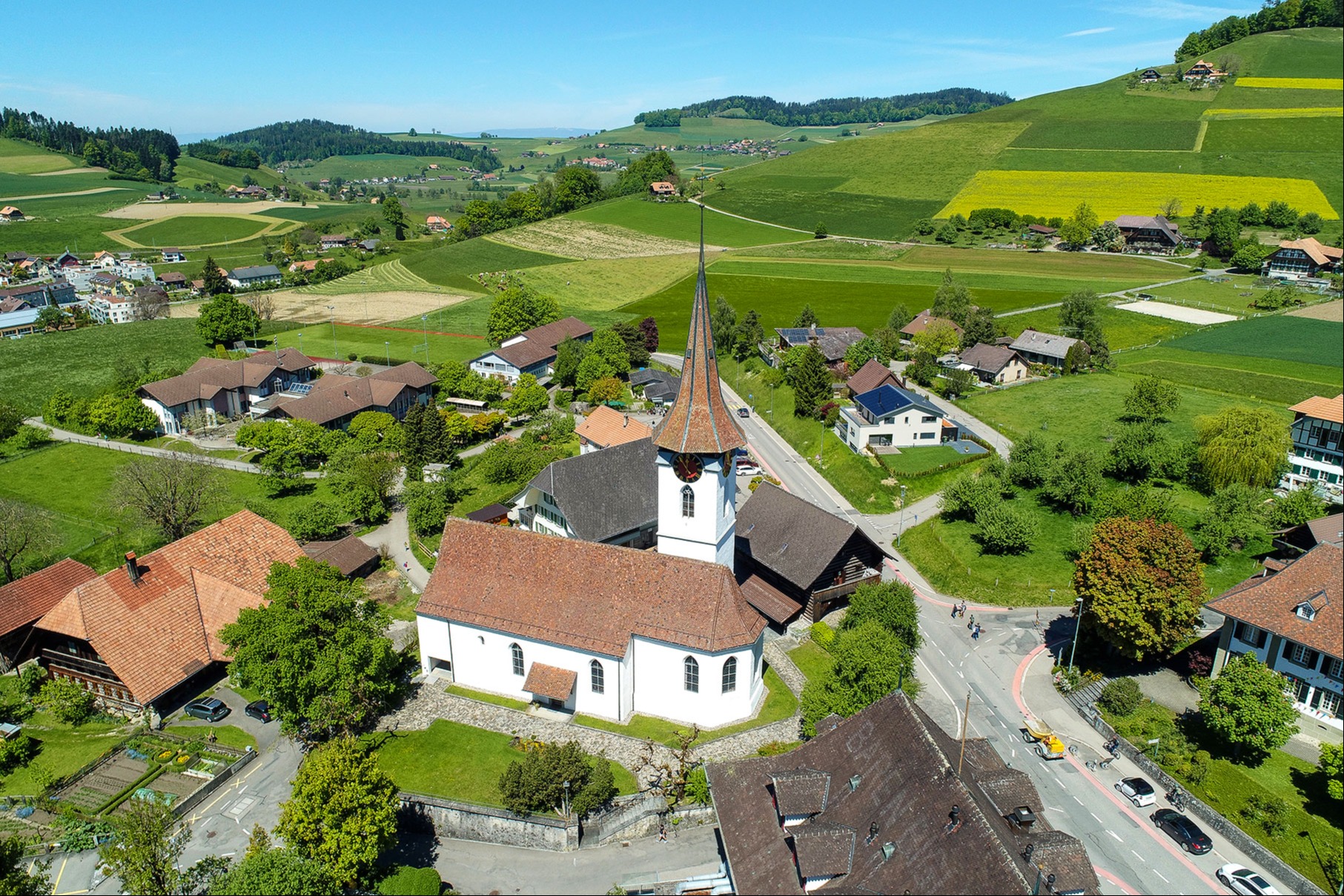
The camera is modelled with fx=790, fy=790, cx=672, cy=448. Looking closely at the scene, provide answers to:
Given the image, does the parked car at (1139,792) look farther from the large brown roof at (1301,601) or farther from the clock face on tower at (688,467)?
the clock face on tower at (688,467)

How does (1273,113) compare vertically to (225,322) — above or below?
above

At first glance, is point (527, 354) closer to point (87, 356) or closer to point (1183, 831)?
point (87, 356)

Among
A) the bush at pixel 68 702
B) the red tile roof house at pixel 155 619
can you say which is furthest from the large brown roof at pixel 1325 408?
the bush at pixel 68 702

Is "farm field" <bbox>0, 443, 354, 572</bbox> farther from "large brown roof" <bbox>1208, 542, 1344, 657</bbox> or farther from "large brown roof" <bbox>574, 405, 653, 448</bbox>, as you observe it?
"large brown roof" <bbox>1208, 542, 1344, 657</bbox>

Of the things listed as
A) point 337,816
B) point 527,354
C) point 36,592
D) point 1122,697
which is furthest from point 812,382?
point 36,592

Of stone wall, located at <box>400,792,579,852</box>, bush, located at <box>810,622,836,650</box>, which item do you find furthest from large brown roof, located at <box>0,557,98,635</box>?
bush, located at <box>810,622,836,650</box>

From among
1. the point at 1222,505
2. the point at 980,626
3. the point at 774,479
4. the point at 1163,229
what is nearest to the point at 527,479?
the point at 774,479
